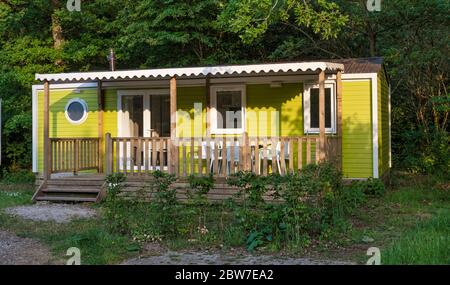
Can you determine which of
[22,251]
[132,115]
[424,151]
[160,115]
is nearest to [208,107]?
[160,115]

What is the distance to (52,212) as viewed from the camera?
10227 millimetres

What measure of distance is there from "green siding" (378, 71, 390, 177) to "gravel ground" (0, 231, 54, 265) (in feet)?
25.8

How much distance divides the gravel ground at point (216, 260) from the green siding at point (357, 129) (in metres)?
6.06

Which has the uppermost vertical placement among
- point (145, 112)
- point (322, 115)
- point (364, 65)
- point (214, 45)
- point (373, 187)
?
point (214, 45)

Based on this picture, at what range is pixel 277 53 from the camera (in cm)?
1778

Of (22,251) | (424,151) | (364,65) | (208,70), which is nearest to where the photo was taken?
(22,251)

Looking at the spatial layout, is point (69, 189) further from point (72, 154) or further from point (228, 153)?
point (228, 153)

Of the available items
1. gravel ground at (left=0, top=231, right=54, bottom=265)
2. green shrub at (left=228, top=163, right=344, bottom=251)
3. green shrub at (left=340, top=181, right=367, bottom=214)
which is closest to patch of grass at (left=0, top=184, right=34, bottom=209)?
gravel ground at (left=0, top=231, right=54, bottom=265)

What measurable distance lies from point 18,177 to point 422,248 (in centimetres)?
1448

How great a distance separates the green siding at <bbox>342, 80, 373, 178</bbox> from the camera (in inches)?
461

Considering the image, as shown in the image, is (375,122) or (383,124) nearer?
(375,122)

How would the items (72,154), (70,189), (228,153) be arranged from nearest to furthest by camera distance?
(228,153) < (70,189) < (72,154)
